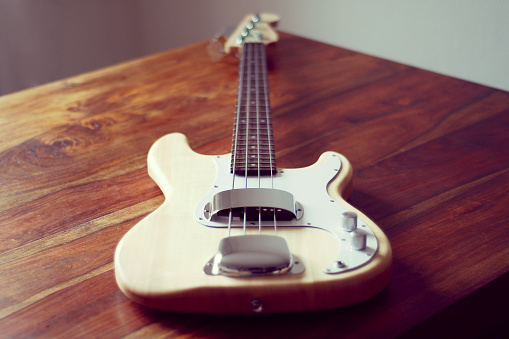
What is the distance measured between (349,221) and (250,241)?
0.11m

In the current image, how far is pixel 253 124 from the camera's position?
783mm

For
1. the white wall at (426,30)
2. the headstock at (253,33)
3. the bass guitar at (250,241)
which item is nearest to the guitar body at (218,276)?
the bass guitar at (250,241)

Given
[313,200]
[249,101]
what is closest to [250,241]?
[313,200]

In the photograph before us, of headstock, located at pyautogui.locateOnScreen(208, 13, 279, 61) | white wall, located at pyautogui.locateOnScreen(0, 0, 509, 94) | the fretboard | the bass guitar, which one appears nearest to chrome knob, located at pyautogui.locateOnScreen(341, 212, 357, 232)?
the bass guitar

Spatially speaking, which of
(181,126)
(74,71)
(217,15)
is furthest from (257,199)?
(74,71)

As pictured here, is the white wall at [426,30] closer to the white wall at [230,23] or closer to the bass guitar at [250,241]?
the white wall at [230,23]

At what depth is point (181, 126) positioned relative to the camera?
2.87ft

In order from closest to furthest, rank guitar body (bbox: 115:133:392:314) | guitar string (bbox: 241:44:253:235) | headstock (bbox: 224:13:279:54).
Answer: guitar body (bbox: 115:133:392:314) < guitar string (bbox: 241:44:253:235) < headstock (bbox: 224:13:279:54)

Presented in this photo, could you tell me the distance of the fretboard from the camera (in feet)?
2.19

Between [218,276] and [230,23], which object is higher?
[218,276]

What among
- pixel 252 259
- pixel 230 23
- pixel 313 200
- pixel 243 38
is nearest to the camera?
pixel 252 259

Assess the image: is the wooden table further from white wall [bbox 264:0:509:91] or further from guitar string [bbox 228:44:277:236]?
white wall [bbox 264:0:509:91]

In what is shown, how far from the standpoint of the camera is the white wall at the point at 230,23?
4.13 feet

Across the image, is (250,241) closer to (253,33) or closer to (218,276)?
(218,276)
